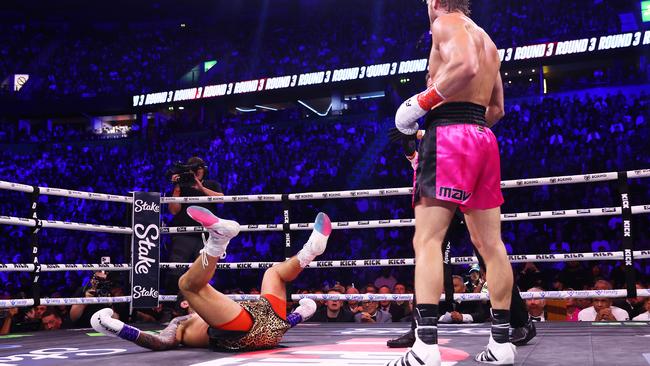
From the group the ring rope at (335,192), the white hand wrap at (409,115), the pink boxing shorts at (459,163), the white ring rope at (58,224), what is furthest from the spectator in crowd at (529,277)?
the white hand wrap at (409,115)

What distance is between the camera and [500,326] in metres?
1.96

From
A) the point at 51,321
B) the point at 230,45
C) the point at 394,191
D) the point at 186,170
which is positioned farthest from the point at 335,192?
the point at 230,45

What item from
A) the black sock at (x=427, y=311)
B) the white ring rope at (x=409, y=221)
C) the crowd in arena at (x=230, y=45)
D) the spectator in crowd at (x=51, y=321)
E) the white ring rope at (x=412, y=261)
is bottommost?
the spectator in crowd at (x=51, y=321)

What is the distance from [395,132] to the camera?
2234 mm

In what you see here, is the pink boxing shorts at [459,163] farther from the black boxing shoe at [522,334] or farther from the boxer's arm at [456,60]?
the black boxing shoe at [522,334]

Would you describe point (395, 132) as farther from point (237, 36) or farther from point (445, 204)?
point (237, 36)

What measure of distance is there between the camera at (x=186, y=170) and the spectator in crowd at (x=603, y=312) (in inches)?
112

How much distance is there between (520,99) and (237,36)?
8658mm

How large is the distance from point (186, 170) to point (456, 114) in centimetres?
253

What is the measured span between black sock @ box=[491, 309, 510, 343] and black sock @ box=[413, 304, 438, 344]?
0.28m

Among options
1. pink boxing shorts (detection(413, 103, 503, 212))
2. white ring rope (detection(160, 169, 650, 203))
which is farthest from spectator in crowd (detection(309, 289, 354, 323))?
pink boxing shorts (detection(413, 103, 503, 212))

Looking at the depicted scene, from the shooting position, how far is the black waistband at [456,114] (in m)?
1.94

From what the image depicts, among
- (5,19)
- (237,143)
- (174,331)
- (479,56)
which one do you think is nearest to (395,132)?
(479,56)

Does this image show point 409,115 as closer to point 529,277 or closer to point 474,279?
point 474,279
